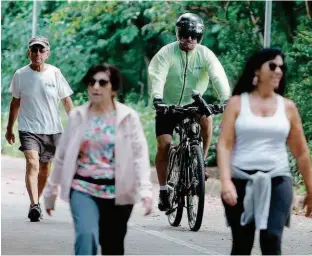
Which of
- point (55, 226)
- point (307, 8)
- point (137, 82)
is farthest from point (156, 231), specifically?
point (137, 82)

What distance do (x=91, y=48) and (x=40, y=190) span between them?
15.3 m

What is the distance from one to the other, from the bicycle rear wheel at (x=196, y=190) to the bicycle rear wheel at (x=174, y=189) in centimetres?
19

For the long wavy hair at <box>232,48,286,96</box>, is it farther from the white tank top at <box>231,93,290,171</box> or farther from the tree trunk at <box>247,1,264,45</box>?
the tree trunk at <box>247,1,264,45</box>

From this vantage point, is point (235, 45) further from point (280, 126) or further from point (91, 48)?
point (280, 126)

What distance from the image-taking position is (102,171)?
756 cm

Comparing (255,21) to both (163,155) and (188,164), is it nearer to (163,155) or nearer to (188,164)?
(163,155)

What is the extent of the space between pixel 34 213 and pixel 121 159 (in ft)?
17.0

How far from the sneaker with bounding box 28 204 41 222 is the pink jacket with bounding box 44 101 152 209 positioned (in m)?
4.87

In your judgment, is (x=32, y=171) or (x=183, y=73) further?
(x=32, y=171)

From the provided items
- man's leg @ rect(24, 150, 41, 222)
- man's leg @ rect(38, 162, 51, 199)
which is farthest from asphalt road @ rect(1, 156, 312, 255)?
man's leg @ rect(38, 162, 51, 199)

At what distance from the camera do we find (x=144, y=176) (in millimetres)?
7574

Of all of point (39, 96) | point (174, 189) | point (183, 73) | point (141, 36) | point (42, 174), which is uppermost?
point (141, 36)

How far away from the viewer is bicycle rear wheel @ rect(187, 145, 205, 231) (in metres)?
11.6

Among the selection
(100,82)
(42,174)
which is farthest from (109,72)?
(42,174)
